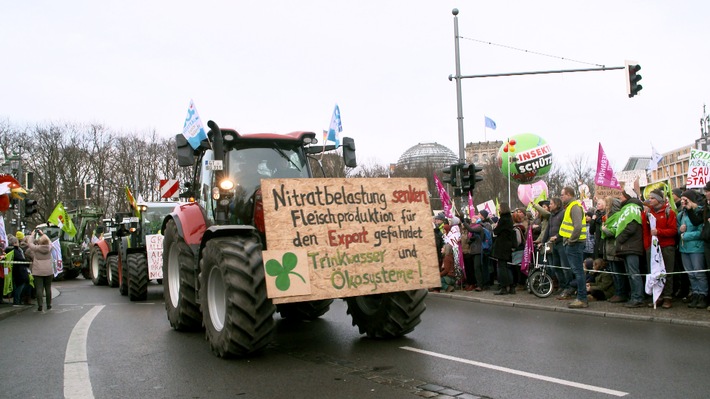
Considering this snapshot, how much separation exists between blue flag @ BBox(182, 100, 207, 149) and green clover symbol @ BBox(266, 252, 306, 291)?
2.29 m

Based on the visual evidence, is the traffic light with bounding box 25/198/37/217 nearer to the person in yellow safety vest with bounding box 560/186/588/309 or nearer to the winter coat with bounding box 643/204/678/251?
the person in yellow safety vest with bounding box 560/186/588/309

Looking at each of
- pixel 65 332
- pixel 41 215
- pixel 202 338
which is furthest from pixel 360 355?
pixel 41 215

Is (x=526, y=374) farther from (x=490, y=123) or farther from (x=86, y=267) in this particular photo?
(x=86, y=267)

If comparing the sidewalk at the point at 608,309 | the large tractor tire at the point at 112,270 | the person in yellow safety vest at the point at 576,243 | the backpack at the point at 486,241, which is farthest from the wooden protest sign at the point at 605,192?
the large tractor tire at the point at 112,270

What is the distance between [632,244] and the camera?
10.5 meters

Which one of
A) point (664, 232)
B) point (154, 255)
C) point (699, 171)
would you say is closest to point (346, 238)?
point (664, 232)

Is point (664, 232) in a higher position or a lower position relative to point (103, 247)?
higher

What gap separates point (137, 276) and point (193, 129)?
720 cm

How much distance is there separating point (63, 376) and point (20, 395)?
70cm

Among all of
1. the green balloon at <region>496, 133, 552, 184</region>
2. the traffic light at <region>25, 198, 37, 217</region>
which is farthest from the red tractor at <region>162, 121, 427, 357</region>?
the green balloon at <region>496, 133, 552, 184</region>

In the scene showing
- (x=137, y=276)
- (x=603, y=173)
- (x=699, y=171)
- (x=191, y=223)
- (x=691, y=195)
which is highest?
(x=603, y=173)

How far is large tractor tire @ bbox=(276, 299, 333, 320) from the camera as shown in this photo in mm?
9359

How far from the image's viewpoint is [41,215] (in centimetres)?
5403

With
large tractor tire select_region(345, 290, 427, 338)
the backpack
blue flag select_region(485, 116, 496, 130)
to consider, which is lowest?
large tractor tire select_region(345, 290, 427, 338)
